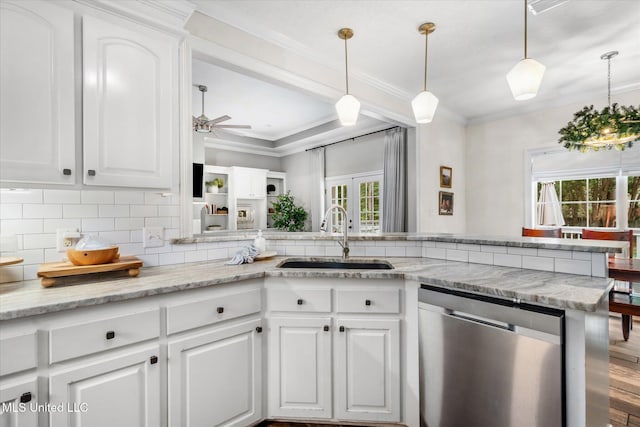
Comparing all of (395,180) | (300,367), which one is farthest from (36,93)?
(395,180)

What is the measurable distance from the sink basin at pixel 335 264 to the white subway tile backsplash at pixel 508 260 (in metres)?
0.68

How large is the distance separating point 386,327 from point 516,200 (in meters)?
3.96

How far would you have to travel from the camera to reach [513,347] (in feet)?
4.22

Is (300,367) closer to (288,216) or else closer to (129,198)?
(129,198)

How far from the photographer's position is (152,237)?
76.3 inches

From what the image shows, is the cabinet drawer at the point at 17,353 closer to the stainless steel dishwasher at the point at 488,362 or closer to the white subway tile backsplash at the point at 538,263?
the stainless steel dishwasher at the point at 488,362

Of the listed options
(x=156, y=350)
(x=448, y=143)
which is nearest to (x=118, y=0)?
(x=156, y=350)

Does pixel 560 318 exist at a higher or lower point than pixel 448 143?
lower

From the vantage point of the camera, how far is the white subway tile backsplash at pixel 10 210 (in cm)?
149

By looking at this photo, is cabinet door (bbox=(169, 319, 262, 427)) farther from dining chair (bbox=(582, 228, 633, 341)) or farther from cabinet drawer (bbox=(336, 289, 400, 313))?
dining chair (bbox=(582, 228, 633, 341))

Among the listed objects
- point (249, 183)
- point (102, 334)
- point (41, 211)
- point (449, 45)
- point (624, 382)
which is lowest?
point (624, 382)

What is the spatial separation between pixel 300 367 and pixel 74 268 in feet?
4.09

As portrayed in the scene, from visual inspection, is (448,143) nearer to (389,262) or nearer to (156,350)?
(389,262)

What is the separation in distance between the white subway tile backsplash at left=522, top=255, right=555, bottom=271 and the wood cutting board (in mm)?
2147
